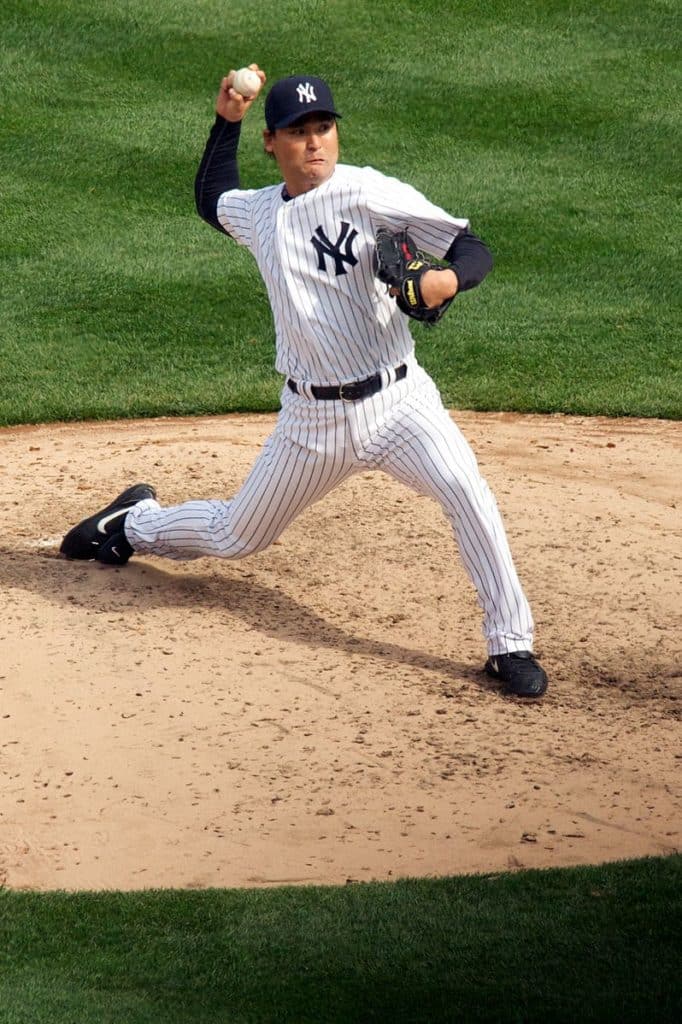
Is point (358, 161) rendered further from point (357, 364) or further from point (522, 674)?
point (522, 674)

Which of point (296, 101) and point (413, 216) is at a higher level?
point (296, 101)

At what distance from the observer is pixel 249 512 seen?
16.4 ft

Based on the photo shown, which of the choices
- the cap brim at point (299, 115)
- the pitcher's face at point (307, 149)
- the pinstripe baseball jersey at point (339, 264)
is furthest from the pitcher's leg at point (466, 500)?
the cap brim at point (299, 115)

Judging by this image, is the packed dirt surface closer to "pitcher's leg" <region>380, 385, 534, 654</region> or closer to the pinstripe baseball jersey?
"pitcher's leg" <region>380, 385, 534, 654</region>

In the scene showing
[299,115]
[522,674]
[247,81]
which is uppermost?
[247,81]

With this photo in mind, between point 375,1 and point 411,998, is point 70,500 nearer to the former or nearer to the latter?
point 411,998

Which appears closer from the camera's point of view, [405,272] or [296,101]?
[405,272]

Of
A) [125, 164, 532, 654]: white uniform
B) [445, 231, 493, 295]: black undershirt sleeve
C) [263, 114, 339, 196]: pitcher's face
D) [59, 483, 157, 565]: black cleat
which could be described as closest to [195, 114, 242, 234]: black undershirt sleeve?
[125, 164, 532, 654]: white uniform

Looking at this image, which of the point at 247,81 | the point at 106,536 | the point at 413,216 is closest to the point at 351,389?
the point at 413,216

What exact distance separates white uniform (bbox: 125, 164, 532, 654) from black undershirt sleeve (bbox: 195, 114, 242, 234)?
2.7 inches

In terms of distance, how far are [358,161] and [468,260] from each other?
596cm

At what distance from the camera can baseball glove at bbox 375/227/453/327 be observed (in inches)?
164

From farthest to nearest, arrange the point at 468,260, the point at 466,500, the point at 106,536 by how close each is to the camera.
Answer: the point at 106,536 < the point at 466,500 < the point at 468,260

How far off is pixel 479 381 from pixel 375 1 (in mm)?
5538
